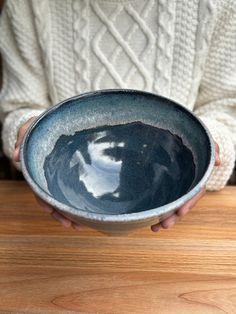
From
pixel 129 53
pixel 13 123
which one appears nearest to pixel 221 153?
pixel 129 53

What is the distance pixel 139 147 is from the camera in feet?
2.72

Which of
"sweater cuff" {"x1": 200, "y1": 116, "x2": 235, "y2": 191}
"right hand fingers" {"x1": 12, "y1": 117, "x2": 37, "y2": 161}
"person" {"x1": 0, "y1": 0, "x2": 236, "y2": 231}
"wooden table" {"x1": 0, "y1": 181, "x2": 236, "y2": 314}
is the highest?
"person" {"x1": 0, "y1": 0, "x2": 236, "y2": 231}

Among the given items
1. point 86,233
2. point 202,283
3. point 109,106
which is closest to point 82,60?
point 109,106

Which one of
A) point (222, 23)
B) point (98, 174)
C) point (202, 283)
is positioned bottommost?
point (202, 283)

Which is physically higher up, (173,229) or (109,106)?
(109,106)

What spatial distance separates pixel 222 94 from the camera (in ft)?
3.21

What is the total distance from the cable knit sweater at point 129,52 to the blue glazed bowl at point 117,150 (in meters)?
0.16

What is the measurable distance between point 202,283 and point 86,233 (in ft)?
0.66

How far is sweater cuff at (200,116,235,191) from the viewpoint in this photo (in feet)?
3.03

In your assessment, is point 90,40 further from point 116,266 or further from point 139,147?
point 116,266

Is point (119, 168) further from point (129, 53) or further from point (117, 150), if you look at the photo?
point (129, 53)

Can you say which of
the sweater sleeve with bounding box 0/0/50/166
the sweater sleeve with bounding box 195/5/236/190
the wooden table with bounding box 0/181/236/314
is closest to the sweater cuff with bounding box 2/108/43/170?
the sweater sleeve with bounding box 0/0/50/166

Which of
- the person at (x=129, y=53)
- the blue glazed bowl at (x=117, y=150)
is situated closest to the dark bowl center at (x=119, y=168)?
the blue glazed bowl at (x=117, y=150)

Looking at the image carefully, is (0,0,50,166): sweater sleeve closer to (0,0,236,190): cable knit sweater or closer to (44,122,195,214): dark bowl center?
(0,0,236,190): cable knit sweater
